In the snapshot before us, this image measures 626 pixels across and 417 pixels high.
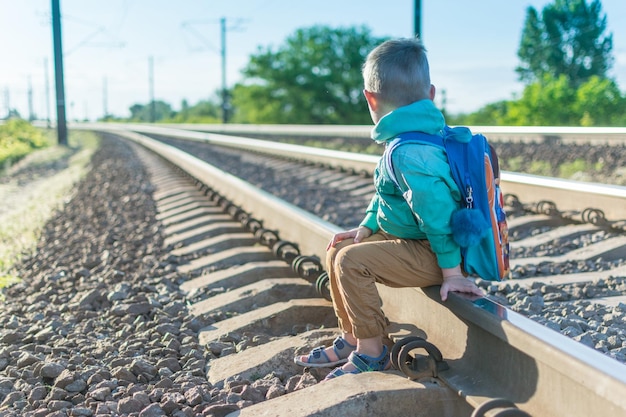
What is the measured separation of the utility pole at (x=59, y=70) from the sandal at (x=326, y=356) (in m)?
27.4

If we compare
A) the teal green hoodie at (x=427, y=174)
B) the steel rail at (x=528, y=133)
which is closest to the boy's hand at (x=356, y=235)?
the teal green hoodie at (x=427, y=174)

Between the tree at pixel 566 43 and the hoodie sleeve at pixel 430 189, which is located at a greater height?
the tree at pixel 566 43

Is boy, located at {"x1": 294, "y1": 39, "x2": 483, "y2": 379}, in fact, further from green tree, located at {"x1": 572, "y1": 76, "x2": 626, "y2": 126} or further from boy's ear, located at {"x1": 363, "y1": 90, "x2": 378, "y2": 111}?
green tree, located at {"x1": 572, "y1": 76, "x2": 626, "y2": 126}

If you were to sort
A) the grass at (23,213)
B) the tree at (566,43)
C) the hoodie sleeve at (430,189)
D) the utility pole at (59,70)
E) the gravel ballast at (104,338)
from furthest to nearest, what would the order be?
1. the tree at (566,43)
2. the utility pole at (59,70)
3. the grass at (23,213)
4. the gravel ballast at (104,338)
5. the hoodie sleeve at (430,189)

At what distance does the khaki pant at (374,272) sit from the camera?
8.40 feet

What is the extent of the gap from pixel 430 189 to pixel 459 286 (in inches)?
13.0

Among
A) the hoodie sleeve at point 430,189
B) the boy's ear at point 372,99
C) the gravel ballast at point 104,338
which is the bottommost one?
the gravel ballast at point 104,338

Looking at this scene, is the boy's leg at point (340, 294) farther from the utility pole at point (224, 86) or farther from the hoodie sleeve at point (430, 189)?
the utility pole at point (224, 86)

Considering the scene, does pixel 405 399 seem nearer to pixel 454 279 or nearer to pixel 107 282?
pixel 454 279

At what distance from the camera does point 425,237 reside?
8.63 feet

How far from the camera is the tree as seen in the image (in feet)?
143


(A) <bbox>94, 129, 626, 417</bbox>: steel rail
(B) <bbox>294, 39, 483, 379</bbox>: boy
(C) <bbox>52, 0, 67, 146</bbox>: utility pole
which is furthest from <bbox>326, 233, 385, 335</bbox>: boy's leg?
(C) <bbox>52, 0, 67, 146</bbox>: utility pole

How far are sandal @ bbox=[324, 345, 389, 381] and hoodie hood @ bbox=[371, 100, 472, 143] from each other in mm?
742

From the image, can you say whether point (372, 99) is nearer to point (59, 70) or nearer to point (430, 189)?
point (430, 189)
